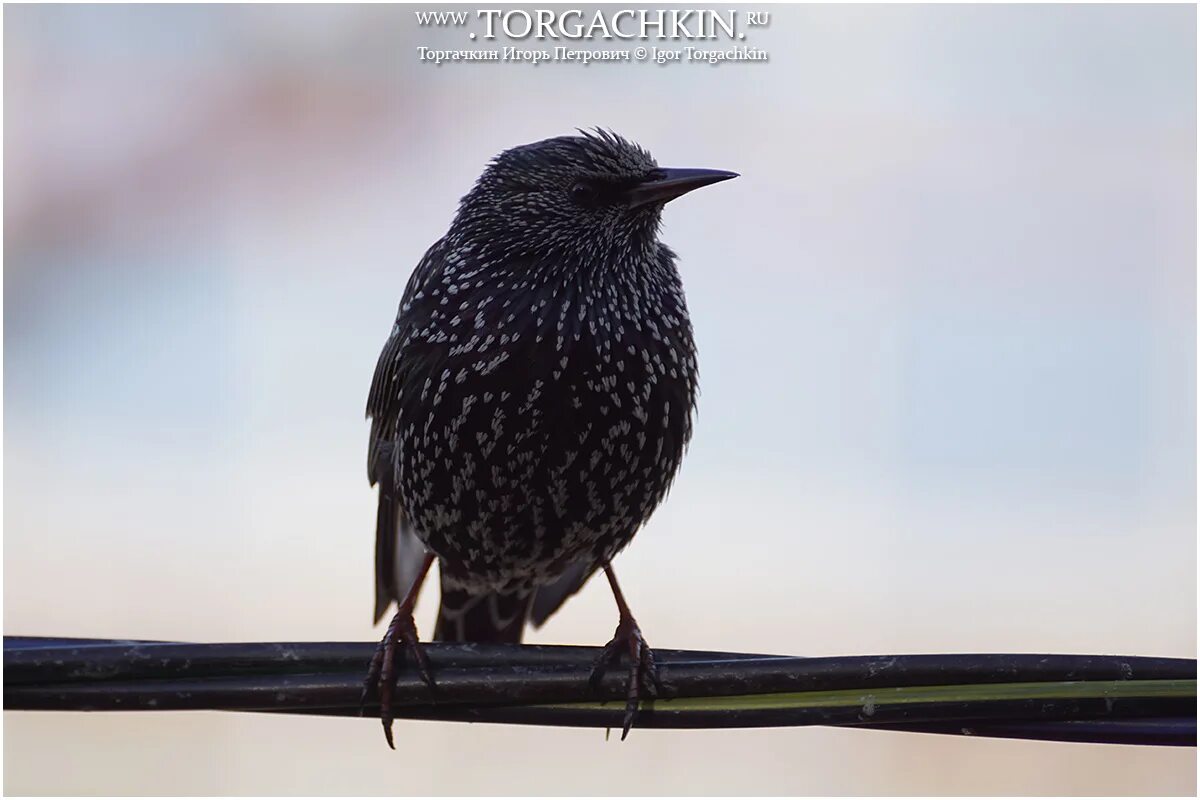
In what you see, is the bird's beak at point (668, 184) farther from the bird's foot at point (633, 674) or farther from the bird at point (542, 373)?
the bird's foot at point (633, 674)

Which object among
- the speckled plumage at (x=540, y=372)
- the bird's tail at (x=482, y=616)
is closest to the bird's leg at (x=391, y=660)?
the speckled plumage at (x=540, y=372)

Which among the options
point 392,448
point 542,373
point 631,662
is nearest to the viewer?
point 631,662

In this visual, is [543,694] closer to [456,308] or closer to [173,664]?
[173,664]

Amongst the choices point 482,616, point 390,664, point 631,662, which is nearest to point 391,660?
point 390,664

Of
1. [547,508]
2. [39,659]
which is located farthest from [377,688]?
[547,508]

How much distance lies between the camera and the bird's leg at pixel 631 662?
8.01 feet

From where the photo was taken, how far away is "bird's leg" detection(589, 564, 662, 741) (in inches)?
96.1

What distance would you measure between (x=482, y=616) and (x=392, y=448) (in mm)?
748

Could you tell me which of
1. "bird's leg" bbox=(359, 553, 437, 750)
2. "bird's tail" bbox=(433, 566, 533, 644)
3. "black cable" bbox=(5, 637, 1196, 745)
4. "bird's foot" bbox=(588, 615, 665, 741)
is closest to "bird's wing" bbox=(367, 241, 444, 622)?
"bird's tail" bbox=(433, 566, 533, 644)

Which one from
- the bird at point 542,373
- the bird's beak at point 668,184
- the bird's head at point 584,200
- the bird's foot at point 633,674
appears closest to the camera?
the bird's foot at point 633,674

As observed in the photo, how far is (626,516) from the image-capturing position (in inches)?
144

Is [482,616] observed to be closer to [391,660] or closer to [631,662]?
[391,660]

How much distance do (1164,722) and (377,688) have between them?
1.49 meters

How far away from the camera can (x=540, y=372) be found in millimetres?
3400
